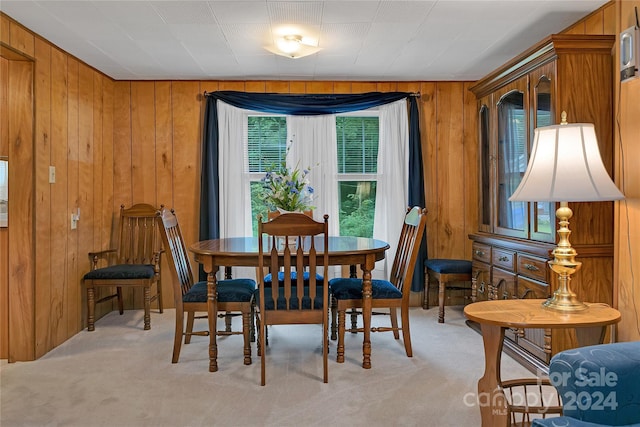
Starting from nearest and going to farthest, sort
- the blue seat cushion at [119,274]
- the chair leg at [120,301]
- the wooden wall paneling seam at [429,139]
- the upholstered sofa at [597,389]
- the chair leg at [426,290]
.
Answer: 1. the upholstered sofa at [597,389]
2. the blue seat cushion at [119,274]
3. the chair leg at [120,301]
4. the chair leg at [426,290]
5. the wooden wall paneling seam at [429,139]

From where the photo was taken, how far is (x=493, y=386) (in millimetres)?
1897

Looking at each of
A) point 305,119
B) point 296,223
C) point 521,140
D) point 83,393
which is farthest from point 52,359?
point 521,140

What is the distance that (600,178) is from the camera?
1.95 meters

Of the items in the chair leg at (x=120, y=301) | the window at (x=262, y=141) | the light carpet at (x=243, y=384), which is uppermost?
the window at (x=262, y=141)

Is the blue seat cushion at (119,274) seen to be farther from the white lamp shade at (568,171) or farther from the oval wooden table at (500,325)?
the white lamp shade at (568,171)

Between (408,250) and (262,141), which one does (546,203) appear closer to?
(408,250)

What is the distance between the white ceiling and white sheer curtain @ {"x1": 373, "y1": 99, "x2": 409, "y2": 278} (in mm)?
462

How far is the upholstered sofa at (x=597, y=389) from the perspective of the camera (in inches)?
58.0

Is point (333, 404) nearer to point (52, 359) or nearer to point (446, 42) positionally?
point (52, 359)

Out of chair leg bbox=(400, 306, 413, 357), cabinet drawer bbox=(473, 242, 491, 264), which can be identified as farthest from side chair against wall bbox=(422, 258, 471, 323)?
chair leg bbox=(400, 306, 413, 357)

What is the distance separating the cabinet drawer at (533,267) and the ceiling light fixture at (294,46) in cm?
216

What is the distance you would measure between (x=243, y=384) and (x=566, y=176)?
206 cm

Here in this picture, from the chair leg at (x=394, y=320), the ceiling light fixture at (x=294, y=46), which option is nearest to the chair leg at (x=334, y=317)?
the chair leg at (x=394, y=320)

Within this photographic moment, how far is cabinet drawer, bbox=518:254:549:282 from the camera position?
3027 millimetres
